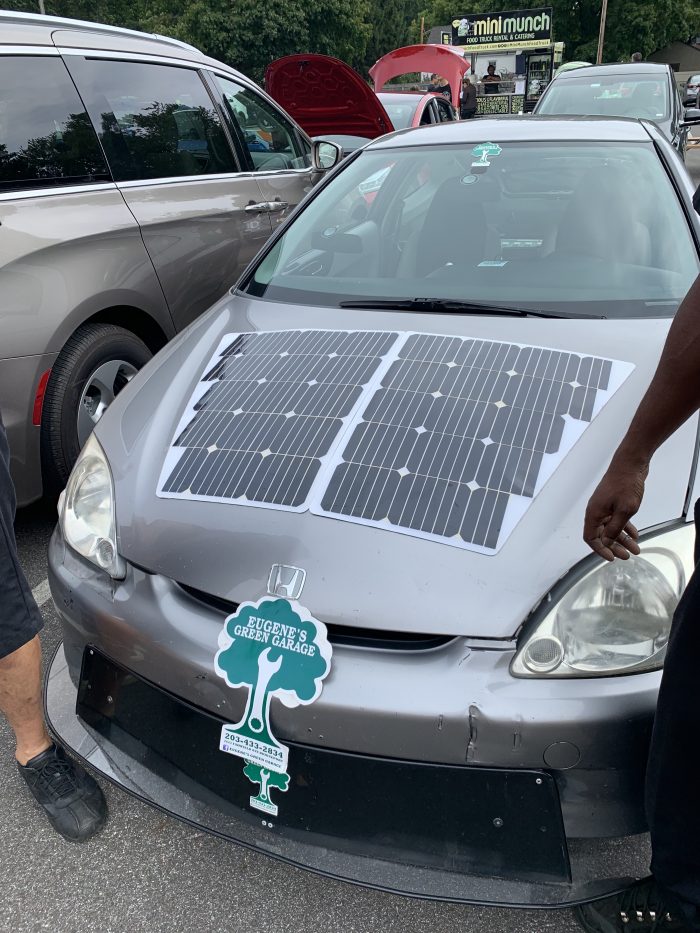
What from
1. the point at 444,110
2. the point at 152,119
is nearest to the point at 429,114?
the point at 444,110

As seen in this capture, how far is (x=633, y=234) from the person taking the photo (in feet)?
7.91

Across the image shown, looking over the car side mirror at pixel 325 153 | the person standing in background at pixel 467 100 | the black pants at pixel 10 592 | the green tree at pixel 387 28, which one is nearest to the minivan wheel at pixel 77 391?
the black pants at pixel 10 592

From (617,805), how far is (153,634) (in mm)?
949

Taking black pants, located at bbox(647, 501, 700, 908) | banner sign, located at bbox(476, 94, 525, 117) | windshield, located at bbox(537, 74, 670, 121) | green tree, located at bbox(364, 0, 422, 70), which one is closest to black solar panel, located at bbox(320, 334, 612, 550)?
black pants, located at bbox(647, 501, 700, 908)

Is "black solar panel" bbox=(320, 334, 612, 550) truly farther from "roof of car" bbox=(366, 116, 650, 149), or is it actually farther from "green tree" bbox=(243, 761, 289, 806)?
"roof of car" bbox=(366, 116, 650, 149)

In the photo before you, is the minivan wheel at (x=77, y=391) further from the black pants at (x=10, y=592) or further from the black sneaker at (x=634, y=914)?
the black sneaker at (x=634, y=914)

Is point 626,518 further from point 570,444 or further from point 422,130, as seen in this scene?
point 422,130

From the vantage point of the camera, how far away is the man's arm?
1082mm

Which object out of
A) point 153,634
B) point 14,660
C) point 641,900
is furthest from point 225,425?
point 641,900

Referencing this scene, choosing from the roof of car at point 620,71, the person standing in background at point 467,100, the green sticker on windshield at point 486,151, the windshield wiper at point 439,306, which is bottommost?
the person standing in background at point 467,100

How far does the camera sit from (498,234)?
8.36 feet

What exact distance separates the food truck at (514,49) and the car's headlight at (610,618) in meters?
23.0

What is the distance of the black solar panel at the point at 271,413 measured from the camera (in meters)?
1.71

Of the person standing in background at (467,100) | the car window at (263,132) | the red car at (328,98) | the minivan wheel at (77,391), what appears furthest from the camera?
the person standing in background at (467,100)
